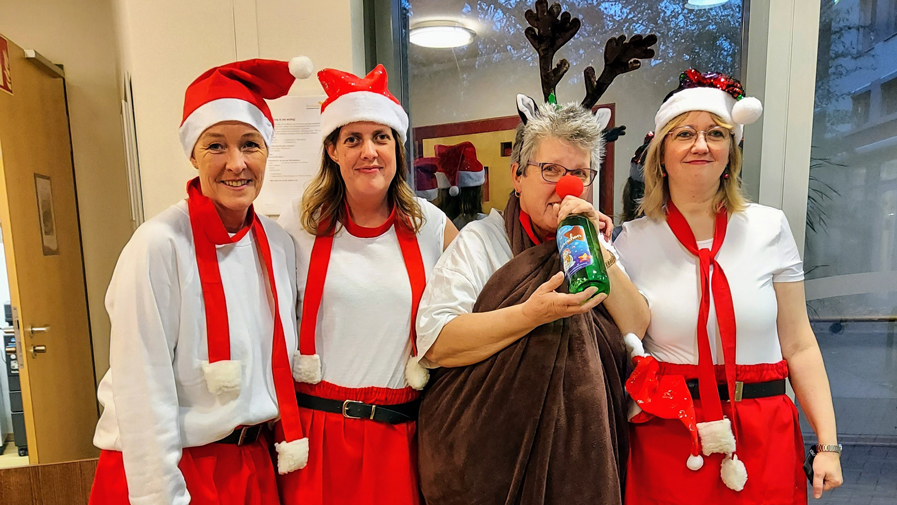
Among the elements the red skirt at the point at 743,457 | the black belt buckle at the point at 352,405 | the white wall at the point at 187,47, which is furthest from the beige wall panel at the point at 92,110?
the red skirt at the point at 743,457

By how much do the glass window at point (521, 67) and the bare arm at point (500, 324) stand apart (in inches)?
35.3

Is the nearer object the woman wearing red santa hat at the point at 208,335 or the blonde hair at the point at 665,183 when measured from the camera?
the woman wearing red santa hat at the point at 208,335

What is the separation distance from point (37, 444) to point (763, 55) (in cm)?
345

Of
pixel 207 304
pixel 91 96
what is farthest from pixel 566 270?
pixel 91 96

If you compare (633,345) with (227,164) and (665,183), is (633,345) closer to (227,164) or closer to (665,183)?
(665,183)

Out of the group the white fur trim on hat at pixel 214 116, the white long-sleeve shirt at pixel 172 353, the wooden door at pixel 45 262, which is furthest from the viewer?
the wooden door at pixel 45 262

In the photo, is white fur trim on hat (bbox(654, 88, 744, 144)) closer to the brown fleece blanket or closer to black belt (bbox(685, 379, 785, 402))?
the brown fleece blanket

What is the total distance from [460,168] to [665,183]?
2.74 feet

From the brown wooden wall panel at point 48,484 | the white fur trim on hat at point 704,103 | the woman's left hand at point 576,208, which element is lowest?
the brown wooden wall panel at point 48,484

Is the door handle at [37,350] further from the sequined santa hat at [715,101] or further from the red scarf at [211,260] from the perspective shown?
the sequined santa hat at [715,101]

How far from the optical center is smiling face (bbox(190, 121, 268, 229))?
1.08 metres

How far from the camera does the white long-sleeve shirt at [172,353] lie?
0.96 meters

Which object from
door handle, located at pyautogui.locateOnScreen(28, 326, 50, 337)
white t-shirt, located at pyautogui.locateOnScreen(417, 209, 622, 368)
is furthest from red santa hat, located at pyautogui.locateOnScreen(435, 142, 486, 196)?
door handle, located at pyautogui.locateOnScreen(28, 326, 50, 337)

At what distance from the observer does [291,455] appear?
114 centimetres
